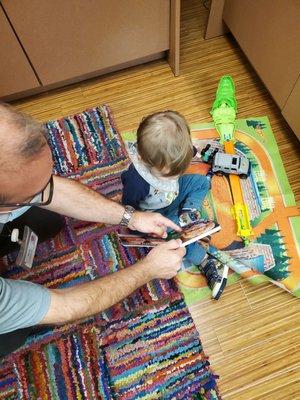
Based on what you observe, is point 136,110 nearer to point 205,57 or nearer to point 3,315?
point 205,57

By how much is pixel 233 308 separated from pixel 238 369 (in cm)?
19

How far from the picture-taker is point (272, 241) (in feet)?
3.89

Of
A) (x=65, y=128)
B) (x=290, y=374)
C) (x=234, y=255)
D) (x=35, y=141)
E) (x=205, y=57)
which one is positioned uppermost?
(x=205, y=57)

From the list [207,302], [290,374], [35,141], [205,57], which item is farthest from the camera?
[205,57]

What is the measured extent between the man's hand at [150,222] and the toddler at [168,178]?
64 mm

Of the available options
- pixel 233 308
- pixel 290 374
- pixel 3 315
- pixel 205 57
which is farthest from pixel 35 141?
pixel 205 57

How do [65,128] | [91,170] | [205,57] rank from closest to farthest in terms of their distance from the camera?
1. [91,170]
2. [65,128]
3. [205,57]

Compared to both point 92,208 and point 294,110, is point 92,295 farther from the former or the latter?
point 294,110

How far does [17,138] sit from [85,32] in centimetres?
93

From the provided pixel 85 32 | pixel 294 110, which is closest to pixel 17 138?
pixel 85 32

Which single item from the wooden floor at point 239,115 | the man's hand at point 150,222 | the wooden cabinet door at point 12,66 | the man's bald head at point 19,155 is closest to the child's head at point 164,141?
the man's hand at point 150,222

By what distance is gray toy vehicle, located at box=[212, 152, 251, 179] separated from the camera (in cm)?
126

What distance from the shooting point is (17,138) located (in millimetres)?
583

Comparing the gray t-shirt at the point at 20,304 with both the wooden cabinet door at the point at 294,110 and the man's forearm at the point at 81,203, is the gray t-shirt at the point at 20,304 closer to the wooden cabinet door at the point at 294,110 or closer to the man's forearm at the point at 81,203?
the man's forearm at the point at 81,203
